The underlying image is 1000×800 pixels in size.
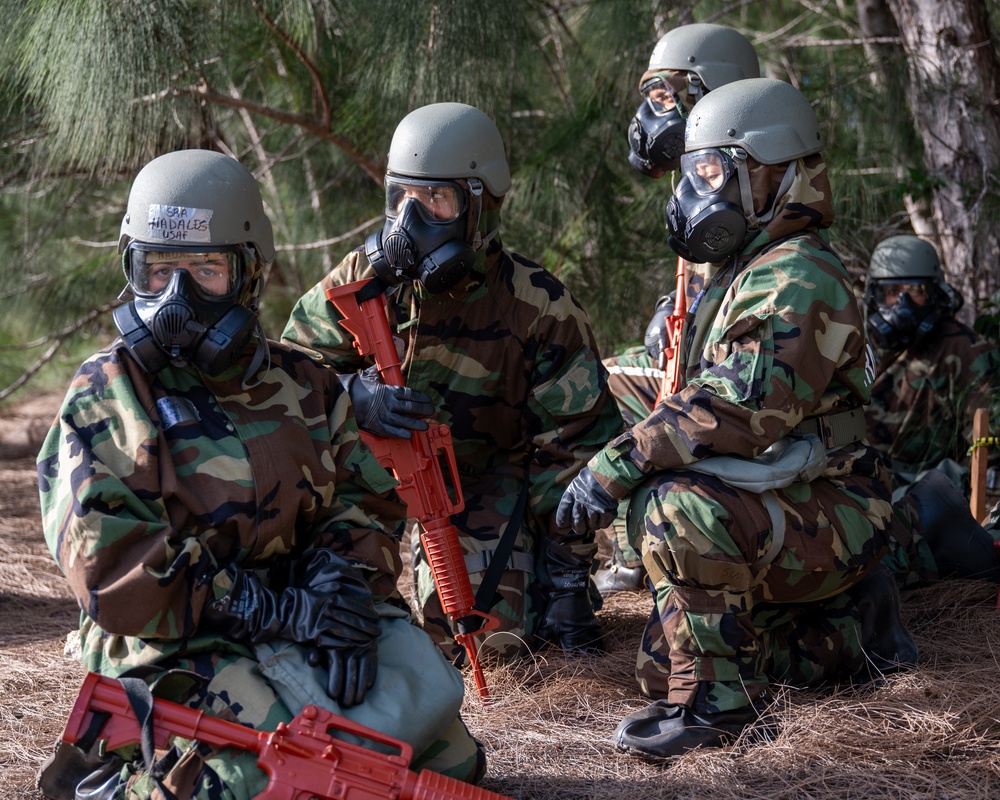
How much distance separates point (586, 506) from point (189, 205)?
1.32 metres

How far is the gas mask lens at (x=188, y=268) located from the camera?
265cm

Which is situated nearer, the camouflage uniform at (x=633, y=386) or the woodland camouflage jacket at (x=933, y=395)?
the camouflage uniform at (x=633, y=386)

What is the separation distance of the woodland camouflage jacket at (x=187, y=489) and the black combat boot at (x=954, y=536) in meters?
2.22

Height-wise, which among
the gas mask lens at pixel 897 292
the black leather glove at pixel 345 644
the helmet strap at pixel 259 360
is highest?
the helmet strap at pixel 259 360

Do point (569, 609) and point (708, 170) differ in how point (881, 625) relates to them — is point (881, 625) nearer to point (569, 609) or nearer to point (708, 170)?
point (569, 609)

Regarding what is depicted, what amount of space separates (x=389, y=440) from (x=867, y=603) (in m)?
1.57

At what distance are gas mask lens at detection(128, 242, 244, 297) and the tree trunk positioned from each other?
3735mm

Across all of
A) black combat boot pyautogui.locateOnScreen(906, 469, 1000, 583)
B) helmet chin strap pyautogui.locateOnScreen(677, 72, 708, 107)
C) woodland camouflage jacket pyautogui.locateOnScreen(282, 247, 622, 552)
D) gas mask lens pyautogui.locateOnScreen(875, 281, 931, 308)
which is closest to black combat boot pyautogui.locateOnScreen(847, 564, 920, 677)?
black combat boot pyautogui.locateOnScreen(906, 469, 1000, 583)

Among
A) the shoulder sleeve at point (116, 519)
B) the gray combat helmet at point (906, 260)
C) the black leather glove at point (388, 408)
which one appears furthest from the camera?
the gray combat helmet at point (906, 260)

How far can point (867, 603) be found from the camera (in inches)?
137

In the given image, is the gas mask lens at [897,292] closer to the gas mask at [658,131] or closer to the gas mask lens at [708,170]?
the gas mask at [658,131]

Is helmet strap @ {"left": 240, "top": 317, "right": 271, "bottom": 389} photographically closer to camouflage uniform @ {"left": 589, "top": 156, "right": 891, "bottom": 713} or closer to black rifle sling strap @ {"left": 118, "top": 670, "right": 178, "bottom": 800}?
black rifle sling strap @ {"left": 118, "top": 670, "right": 178, "bottom": 800}

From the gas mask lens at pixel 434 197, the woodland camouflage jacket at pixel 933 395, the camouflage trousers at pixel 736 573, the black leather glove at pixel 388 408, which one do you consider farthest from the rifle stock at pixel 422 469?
the woodland camouflage jacket at pixel 933 395

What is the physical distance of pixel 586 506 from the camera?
3158 millimetres
